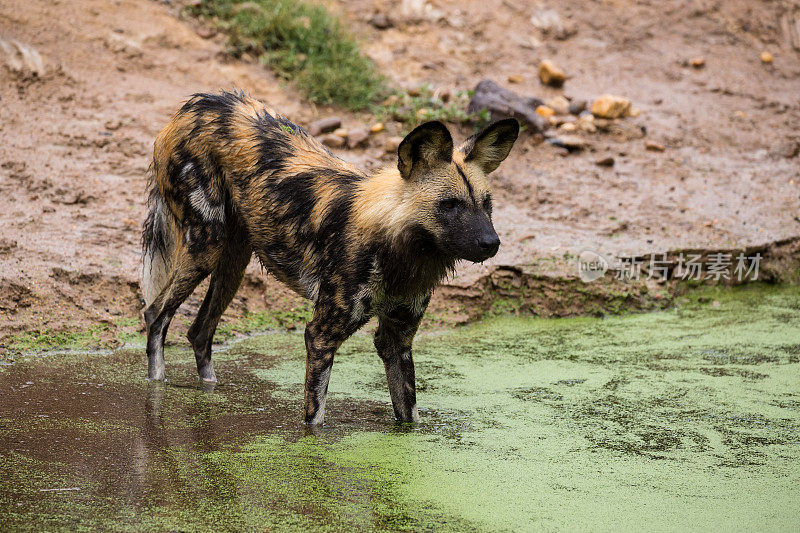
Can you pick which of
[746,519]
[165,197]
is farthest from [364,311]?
[746,519]

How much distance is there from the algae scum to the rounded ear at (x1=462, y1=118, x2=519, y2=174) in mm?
1612

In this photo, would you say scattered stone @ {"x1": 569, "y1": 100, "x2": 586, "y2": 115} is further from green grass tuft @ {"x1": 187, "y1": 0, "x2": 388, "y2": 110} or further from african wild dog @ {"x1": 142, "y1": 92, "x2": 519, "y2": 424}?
african wild dog @ {"x1": 142, "y1": 92, "x2": 519, "y2": 424}

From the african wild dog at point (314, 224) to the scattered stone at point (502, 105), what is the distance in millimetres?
4732

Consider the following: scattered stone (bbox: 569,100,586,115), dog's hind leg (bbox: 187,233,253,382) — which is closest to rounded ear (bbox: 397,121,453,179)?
dog's hind leg (bbox: 187,233,253,382)

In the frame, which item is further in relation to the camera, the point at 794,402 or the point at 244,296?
the point at 244,296

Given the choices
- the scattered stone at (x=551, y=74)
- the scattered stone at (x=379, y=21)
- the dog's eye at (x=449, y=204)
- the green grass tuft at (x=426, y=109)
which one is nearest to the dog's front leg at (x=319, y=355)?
the dog's eye at (x=449, y=204)

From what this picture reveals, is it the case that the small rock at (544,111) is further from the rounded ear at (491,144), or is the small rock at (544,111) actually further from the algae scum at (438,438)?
the rounded ear at (491,144)

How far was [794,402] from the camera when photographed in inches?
236

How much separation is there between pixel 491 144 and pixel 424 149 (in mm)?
460

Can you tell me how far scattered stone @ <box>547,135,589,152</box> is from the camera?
34.8 feet

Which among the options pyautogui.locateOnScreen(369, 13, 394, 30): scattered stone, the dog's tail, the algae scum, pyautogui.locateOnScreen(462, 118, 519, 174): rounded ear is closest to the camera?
the algae scum

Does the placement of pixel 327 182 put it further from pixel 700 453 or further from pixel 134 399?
pixel 700 453

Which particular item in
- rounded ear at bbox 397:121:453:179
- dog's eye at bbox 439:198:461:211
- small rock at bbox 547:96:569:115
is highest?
small rock at bbox 547:96:569:115

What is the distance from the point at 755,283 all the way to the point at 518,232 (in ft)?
8.00
